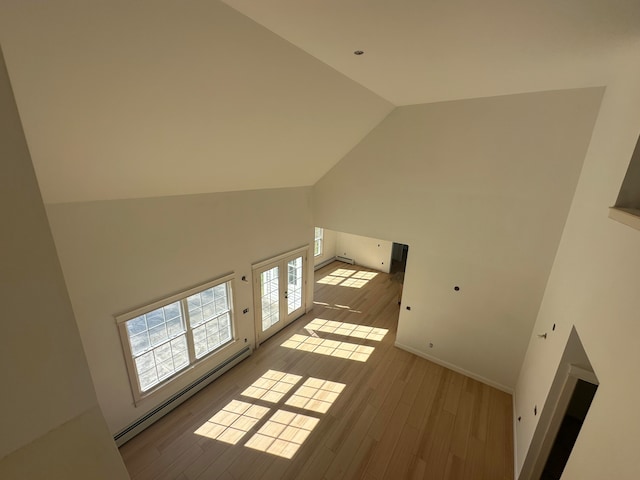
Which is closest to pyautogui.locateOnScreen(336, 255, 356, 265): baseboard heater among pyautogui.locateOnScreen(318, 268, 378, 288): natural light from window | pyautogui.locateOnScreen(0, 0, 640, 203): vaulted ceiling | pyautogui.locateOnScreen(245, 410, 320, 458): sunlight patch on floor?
pyautogui.locateOnScreen(318, 268, 378, 288): natural light from window

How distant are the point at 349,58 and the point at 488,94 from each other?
2.13m

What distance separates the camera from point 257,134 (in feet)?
10.2

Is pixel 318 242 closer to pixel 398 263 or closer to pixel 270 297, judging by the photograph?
pixel 398 263

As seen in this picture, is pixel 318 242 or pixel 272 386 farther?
pixel 318 242

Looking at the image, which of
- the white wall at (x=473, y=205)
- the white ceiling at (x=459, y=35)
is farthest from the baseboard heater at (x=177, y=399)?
the white ceiling at (x=459, y=35)

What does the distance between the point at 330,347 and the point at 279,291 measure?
1.49m

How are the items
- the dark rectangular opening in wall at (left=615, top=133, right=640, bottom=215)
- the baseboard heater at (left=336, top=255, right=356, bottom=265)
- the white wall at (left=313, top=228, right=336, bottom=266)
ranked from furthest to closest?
the baseboard heater at (left=336, top=255, right=356, bottom=265), the white wall at (left=313, top=228, right=336, bottom=266), the dark rectangular opening in wall at (left=615, top=133, right=640, bottom=215)

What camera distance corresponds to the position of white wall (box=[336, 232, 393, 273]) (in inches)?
352

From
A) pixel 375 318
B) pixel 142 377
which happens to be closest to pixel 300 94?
pixel 142 377

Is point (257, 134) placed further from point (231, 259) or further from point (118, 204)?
point (231, 259)

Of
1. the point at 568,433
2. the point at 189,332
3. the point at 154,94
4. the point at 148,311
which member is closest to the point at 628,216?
the point at 154,94

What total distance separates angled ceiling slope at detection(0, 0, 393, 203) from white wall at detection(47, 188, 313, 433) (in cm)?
24

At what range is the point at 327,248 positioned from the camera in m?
9.55

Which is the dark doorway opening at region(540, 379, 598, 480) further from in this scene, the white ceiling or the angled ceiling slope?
the angled ceiling slope
